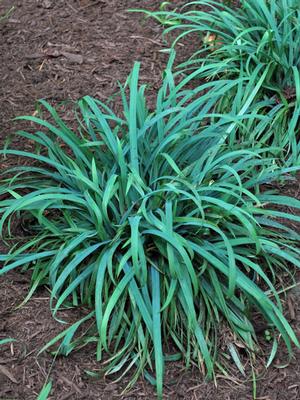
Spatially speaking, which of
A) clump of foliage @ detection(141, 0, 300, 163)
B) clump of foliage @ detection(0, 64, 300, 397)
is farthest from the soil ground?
clump of foliage @ detection(141, 0, 300, 163)

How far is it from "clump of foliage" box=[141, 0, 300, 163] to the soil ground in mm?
267

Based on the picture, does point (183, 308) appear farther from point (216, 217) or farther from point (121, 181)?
point (121, 181)

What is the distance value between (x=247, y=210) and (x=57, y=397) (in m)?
1.11

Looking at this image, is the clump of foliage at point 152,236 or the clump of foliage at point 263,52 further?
the clump of foliage at point 263,52

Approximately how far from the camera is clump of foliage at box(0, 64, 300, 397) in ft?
10.0

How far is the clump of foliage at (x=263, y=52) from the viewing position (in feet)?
12.9

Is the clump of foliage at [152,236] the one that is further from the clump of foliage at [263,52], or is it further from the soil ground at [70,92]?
the clump of foliage at [263,52]

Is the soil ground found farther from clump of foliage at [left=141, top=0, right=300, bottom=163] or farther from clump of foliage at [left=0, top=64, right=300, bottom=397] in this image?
clump of foliage at [left=141, top=0, right=300, bottom=163]

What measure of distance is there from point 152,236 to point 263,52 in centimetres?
133

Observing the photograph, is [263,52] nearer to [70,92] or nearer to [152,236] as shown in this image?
[70,92]

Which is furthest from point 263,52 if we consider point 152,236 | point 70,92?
point 152,236

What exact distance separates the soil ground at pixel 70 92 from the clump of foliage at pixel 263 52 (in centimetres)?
27

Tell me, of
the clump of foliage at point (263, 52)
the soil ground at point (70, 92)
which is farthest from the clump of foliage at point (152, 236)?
the clump of foliage at point (263, 52)

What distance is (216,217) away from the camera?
323 cm
